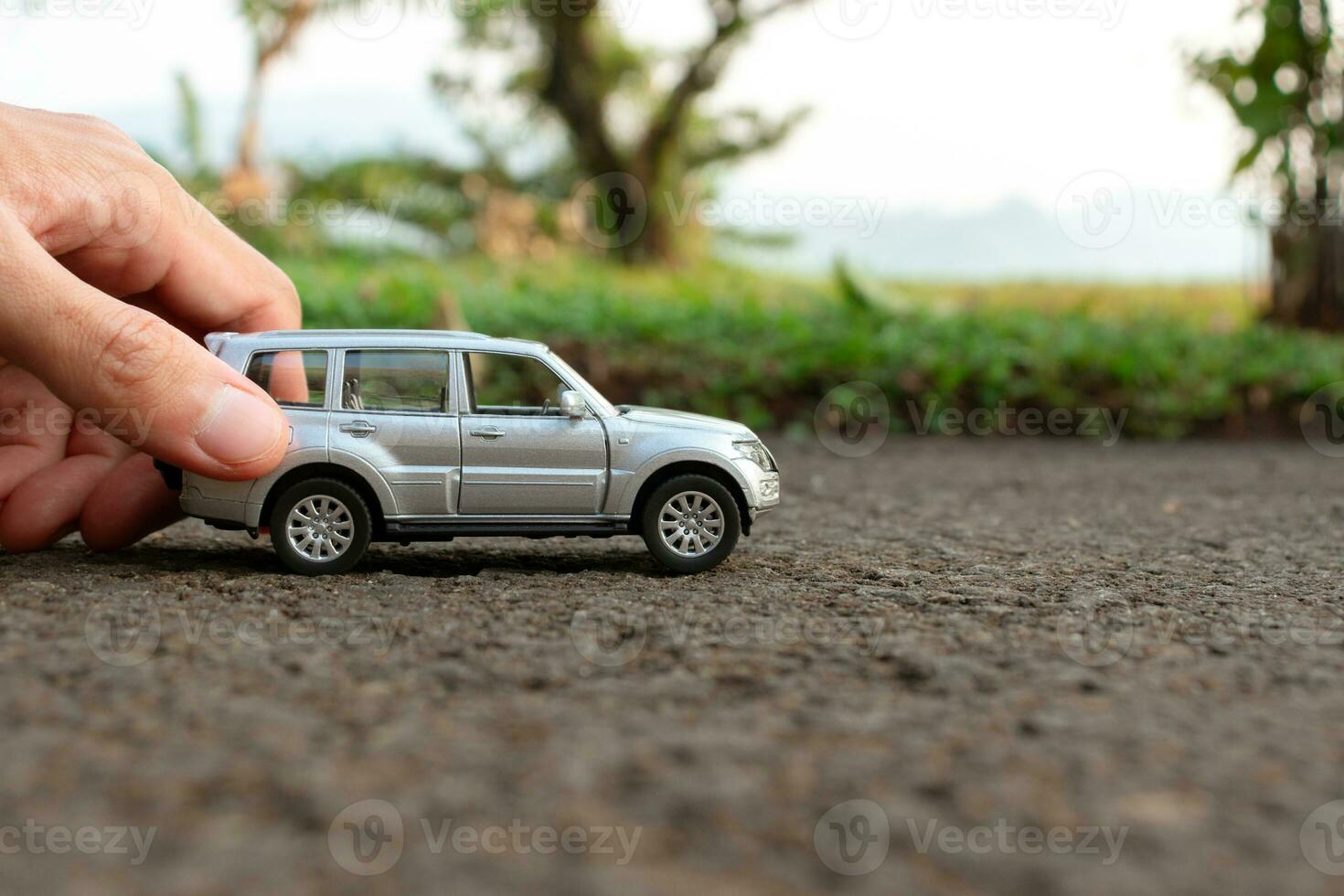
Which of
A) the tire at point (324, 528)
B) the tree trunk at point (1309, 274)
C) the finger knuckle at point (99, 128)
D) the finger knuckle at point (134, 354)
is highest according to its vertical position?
the tree trunk at point (1309, 274)

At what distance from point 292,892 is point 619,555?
2.90 m

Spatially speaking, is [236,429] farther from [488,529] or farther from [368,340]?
[488,529]

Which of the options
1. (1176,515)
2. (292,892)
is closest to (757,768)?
(292,892)

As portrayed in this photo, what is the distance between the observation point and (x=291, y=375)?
4.39m

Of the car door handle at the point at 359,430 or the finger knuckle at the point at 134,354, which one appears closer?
the finger knuckle at the point at 134,354

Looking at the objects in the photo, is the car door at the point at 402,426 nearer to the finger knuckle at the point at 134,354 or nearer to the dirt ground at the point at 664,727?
the dirt ground at the point at 664,727
